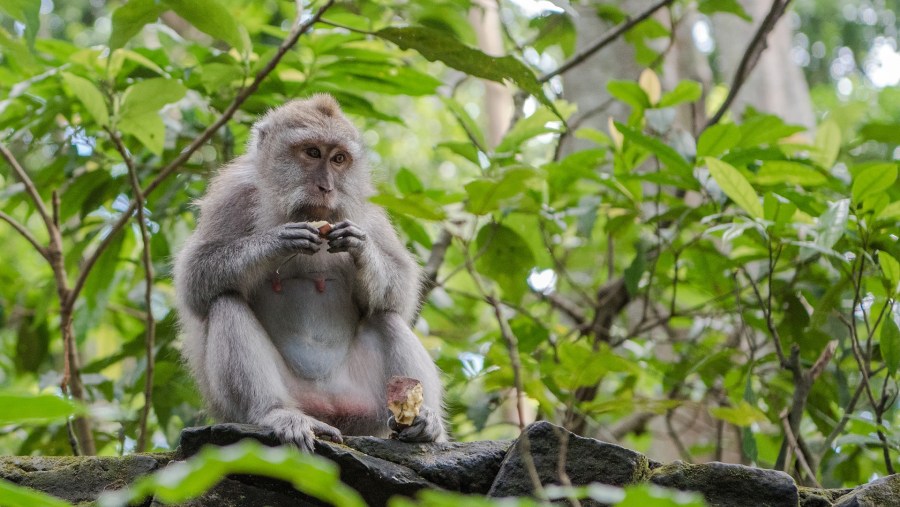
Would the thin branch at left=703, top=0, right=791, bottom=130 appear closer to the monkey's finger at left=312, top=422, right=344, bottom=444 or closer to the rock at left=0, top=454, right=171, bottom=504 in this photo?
the monkey's finger at left=312, top=422, right=344, bottom=444

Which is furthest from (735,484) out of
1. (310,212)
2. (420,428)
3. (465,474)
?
(310,212)

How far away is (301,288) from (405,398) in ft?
4.01

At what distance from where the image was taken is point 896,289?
196 inches

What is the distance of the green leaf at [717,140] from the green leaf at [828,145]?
37.6 inches

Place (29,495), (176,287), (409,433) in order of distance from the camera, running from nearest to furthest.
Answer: (29,495) → (409,433) → (176,287)

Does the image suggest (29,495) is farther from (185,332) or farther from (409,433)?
(185,332)

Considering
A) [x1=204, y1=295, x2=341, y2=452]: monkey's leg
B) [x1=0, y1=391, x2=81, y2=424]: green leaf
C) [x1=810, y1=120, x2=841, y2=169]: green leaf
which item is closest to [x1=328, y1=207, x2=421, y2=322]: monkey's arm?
[x1=204, y1=295, x2=341, y2=452]: monkey's leg

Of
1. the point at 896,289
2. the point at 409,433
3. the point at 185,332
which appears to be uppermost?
the point at 896,289

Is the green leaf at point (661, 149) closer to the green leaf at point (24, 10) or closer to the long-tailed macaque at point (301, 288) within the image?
the long-tailed macaque at point (301, 288)

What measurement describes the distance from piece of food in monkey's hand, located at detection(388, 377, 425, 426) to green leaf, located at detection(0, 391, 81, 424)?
2.83m

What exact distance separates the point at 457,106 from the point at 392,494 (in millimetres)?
3109

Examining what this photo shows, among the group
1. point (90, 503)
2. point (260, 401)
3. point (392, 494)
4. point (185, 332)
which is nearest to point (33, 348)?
point (185, 332)

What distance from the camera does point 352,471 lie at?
389cm

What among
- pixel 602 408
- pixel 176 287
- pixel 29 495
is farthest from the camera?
pixel 602 408
